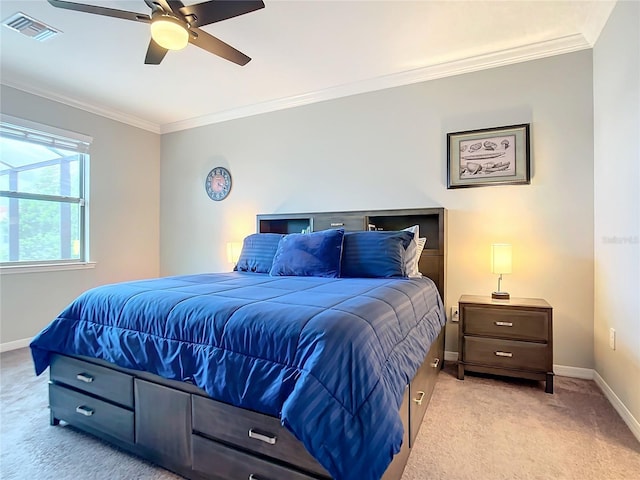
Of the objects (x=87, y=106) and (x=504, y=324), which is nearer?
(x=504, y=324)

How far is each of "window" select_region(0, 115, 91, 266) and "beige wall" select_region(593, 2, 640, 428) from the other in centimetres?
499

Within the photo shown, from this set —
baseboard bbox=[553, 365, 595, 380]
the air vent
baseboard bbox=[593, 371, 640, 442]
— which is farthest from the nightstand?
the air vent

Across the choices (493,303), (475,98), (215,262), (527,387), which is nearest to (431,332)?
(493,303)

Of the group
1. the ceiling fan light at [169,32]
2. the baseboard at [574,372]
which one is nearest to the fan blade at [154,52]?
the ceiling fan light at [169,32]

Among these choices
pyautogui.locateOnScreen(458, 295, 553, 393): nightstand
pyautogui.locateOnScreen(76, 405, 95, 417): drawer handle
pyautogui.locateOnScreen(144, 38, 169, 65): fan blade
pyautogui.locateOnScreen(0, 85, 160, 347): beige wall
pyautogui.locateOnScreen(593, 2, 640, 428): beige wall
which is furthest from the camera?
pyautogui.locateOnScreen(0, 85, 160, 347): beige wall

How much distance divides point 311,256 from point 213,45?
166 centimetres

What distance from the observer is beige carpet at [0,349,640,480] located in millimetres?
1589

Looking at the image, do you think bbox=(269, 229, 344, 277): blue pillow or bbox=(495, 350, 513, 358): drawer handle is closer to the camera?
bbox=(495, 350, 513, 358): drawer handle

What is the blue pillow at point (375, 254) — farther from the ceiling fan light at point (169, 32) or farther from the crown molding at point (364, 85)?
the ceiling fan light at point (169, 32)

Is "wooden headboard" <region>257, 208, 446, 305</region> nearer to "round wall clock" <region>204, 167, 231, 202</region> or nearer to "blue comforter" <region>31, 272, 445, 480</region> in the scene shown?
"round wall clock" <region>204, 167, 231, 202</region>

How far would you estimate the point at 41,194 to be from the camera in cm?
367

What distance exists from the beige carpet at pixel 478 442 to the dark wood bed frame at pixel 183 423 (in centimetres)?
10

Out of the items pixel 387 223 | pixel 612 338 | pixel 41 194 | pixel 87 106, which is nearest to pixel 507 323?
pixel 612 338

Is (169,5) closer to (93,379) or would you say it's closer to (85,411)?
(93,379)
